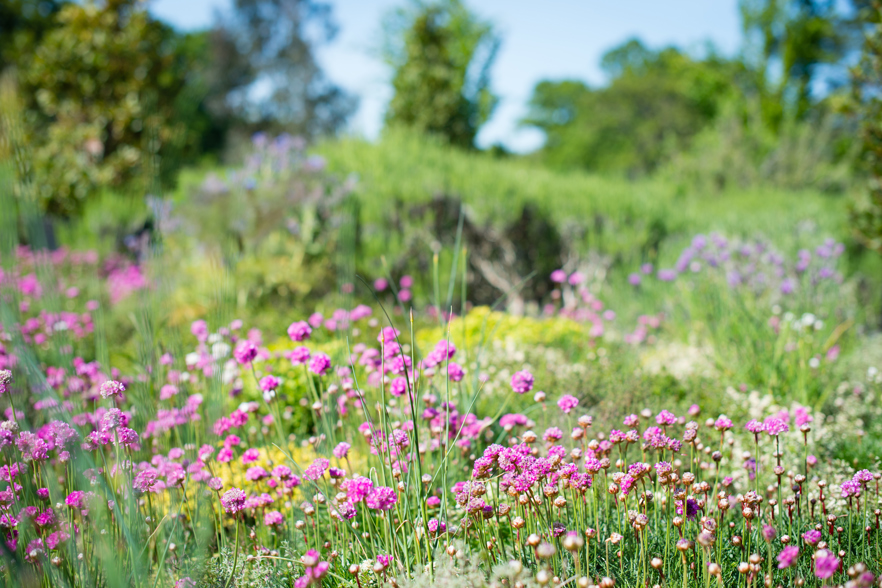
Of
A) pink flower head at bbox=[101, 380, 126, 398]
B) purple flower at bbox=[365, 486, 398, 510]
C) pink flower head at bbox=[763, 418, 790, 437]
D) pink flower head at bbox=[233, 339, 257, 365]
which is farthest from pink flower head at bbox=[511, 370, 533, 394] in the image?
pink flower head at bbox=[101, 380, 126, 398]

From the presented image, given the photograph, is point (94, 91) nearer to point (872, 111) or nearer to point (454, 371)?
point (454, 371)

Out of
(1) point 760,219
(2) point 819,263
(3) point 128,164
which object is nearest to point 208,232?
(3) point 128,164

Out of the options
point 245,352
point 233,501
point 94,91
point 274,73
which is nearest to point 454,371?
point 245,352

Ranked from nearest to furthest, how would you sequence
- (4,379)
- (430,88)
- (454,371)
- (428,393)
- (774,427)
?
(4,379) → (774,427) → (454,371) → (428,393) → (430,88)

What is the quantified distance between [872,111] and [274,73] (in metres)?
30.6

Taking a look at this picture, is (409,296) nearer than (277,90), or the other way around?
(409,296)

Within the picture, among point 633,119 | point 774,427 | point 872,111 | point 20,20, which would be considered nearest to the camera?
point 774,427

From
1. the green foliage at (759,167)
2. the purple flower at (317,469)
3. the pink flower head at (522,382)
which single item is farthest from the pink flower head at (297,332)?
the green foliage at (759,167)

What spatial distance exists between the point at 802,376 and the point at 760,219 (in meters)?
5.21

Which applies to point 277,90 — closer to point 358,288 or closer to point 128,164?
point 128,164

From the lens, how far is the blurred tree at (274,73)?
98.3ft

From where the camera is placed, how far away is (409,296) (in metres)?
5.20

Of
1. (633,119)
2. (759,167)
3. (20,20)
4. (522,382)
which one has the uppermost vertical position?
(20,20)

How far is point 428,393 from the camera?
7.86 ft
